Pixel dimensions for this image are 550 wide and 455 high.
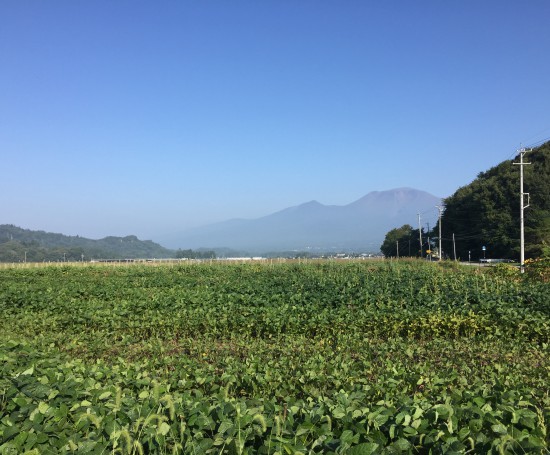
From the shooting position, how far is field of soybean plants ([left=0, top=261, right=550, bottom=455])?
2895 mm

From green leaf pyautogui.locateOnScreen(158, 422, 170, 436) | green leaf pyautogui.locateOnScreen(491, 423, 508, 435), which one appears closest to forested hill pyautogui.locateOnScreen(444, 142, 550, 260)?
green leaf pyautogui.locateOnScreen(491, 423, 508, 435)

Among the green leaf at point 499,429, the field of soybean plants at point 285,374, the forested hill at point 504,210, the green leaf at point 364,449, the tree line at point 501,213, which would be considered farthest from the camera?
the forested hill at point 504,210

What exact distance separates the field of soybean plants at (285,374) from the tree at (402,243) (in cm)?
6284

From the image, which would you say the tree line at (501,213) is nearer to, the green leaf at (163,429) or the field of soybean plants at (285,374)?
the field of soybean plants at (285,374)

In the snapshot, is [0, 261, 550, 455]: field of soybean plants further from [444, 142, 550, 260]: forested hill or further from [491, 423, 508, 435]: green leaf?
[444, 142, 550, 260]: forested hill

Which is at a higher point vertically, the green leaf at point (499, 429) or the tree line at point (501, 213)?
the tree line at point (501, 213)

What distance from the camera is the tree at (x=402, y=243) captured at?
73887 mm

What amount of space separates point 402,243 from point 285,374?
7546 cm

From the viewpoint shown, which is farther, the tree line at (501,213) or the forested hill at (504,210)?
the forested hill at (504,210)

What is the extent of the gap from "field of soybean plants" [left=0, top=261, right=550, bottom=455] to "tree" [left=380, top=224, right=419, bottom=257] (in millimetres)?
62839

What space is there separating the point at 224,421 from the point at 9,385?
7.69 ft

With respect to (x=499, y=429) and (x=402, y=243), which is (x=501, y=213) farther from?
(x=499, y=429)

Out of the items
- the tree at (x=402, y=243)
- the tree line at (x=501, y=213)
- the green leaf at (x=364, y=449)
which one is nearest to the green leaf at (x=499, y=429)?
the green leaf at (x=364, y=449)

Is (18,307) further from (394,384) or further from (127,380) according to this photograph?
(394,384)
